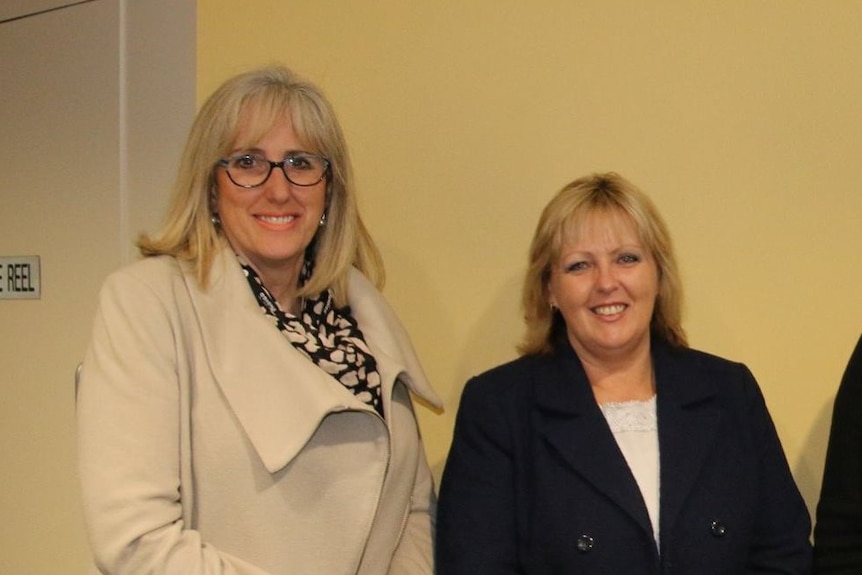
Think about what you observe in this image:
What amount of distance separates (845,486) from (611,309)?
0.51 meters

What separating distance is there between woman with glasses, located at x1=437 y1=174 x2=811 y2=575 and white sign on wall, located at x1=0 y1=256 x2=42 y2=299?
1.62 metres

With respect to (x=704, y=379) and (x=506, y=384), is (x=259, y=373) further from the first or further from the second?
(x=704, y=379)

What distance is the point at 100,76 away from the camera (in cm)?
284

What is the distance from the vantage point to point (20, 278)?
3.04m

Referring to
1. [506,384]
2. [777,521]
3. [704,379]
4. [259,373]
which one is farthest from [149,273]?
[777,521]

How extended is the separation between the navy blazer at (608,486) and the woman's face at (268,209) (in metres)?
0.48

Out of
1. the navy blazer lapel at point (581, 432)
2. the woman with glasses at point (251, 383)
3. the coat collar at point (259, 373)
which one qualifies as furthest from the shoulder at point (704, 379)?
the coat collar at point (259, 373)

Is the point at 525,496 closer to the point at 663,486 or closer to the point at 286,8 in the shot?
the point at 663,486

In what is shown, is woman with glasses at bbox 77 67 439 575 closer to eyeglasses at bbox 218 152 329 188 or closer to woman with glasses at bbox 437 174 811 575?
eyeglasses at bbox 218 152 329 188

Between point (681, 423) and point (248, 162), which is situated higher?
point (248, 162)

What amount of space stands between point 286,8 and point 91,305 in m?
1.01

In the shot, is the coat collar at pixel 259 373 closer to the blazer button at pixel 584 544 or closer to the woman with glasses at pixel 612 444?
the woman with glasses at pixel 612 444

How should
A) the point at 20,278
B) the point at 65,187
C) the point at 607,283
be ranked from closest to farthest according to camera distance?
the point at 607,283
the point at 65,187
the point at 20,278

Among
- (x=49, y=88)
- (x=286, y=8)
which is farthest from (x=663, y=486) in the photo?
(x=49, y=88)
